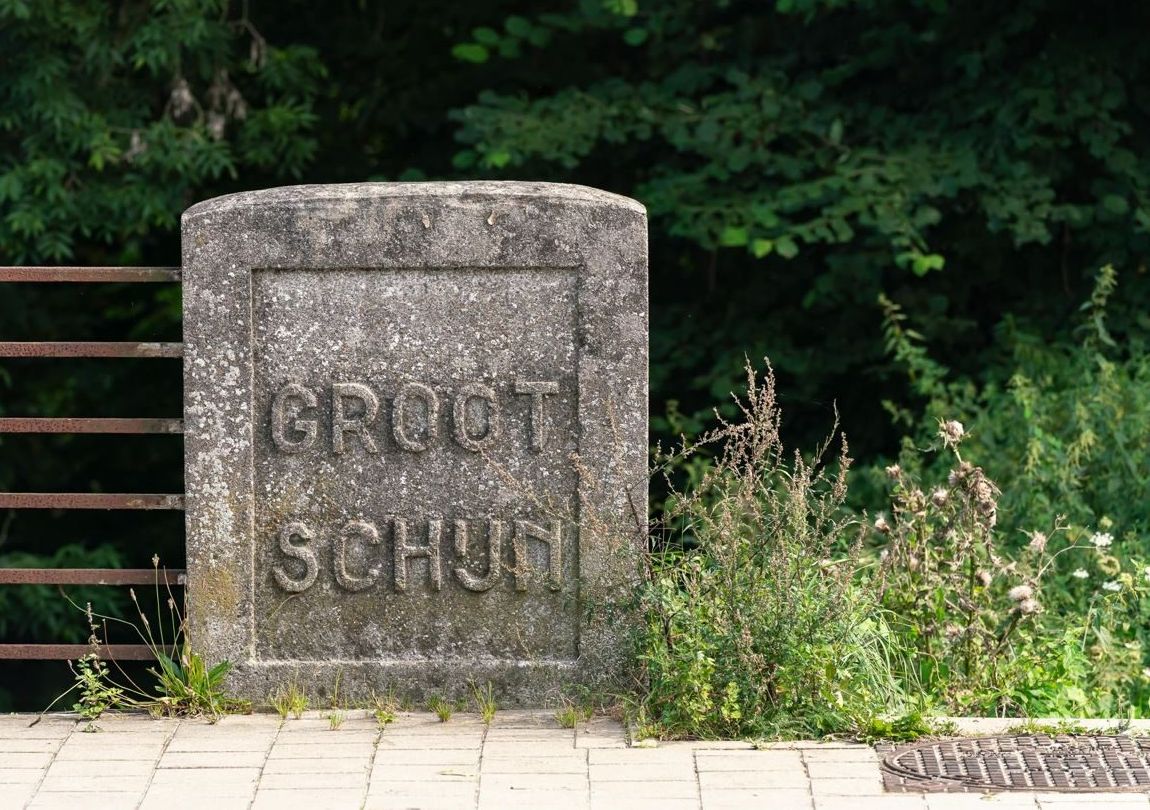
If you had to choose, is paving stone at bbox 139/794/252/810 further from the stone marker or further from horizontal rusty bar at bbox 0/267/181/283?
horizontal rusty bar at bbox 0/267/181/283

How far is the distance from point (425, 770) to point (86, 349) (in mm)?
1790

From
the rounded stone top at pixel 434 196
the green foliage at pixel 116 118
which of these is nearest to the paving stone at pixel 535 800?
the rounded stone top at pixel 434 196

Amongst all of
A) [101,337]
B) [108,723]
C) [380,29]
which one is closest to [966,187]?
[380,29]

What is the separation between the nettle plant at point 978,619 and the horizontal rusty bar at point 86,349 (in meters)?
2.33

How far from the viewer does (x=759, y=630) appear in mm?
4754

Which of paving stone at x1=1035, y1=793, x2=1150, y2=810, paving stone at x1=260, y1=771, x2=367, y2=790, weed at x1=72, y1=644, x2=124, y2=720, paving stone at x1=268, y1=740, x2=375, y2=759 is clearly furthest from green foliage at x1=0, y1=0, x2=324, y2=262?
paving stone at x1=1035, y1=793, x2=1150, y2=810

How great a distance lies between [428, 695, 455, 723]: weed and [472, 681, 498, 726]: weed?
0.08 meters

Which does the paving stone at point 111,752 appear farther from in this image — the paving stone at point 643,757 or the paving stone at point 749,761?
the paving stone at point 749,761

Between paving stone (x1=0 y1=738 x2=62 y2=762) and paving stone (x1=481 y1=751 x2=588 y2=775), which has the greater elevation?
paving stone (x1=481 y1=751 x2=588 y2=775)

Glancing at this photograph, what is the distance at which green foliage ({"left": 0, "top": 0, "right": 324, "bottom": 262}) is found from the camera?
8234 mm

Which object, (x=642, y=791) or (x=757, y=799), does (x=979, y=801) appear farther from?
(x=642, y=791)

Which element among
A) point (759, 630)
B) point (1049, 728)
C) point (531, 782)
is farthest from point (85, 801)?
point (1049, 728)

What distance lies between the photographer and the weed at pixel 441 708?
4.91 meters

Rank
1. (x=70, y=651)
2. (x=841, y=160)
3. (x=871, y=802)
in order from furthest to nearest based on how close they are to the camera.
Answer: (x=841, y=160) → (x=70, y=651) → (x=871, y=802)
